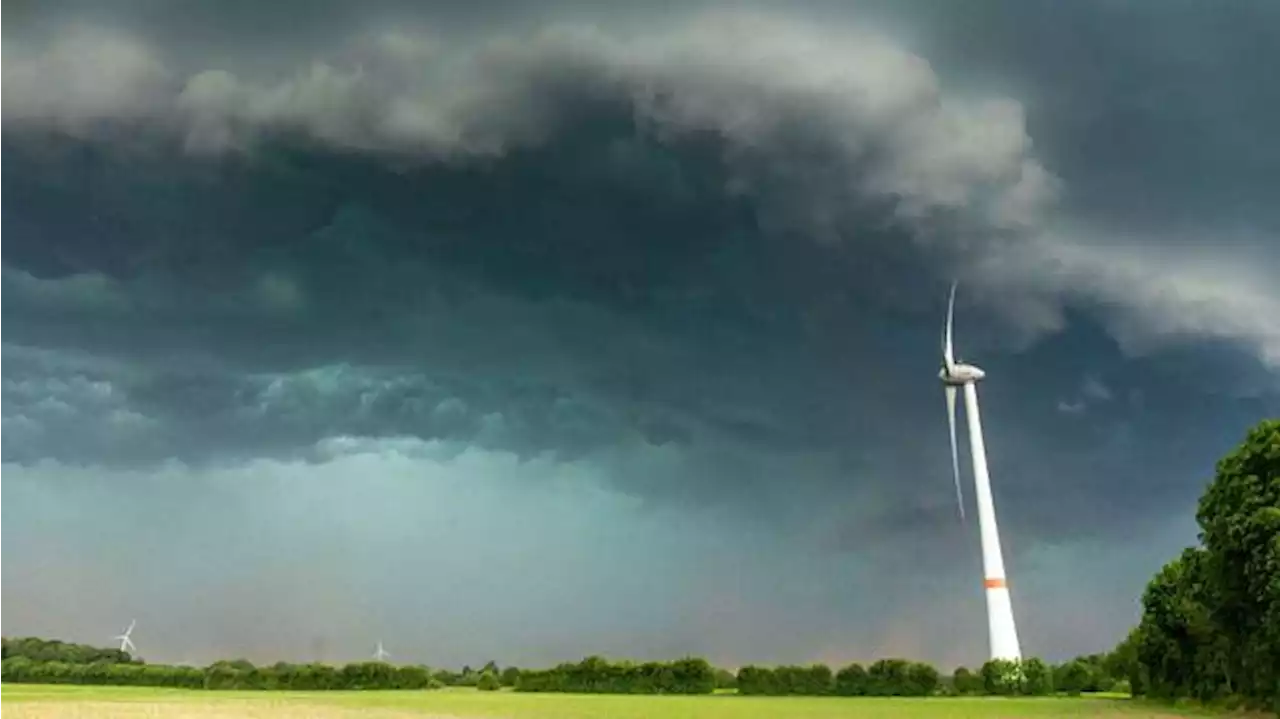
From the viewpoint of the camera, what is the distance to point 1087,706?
97812mm

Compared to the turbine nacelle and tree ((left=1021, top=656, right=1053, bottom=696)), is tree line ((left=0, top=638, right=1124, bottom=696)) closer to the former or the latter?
tree ((left=1021, top=656, right=1053, bottom=696))

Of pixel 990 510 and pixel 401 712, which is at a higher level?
pixel 990 510

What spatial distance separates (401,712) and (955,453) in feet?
342

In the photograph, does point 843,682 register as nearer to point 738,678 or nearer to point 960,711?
point 738,678

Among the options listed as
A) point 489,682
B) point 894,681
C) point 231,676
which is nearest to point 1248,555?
point 894,681

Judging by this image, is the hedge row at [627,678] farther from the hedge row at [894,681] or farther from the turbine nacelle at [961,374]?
the turbine nacelle at [961,374]

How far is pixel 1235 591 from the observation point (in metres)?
74.2

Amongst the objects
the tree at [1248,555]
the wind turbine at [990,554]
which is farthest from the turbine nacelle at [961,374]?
the tree at [1248,555]

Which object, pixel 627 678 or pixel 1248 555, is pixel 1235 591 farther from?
pixel 627 678

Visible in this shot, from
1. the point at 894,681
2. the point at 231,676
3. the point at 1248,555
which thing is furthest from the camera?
the point at 231,676

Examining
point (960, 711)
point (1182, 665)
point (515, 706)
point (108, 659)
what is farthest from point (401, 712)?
point (108, 659)

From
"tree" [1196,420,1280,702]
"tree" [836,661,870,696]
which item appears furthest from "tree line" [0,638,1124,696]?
"tree" [1196,420,1280,702]

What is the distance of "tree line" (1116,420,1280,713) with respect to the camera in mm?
70500

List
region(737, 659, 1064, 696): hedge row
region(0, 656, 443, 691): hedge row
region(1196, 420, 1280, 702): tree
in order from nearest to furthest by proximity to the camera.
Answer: region(1196, 420, 1280, 702): tree, region(737, 659, 1064, 696): hedge row, region(0, 656, 443, 691): hedge row
